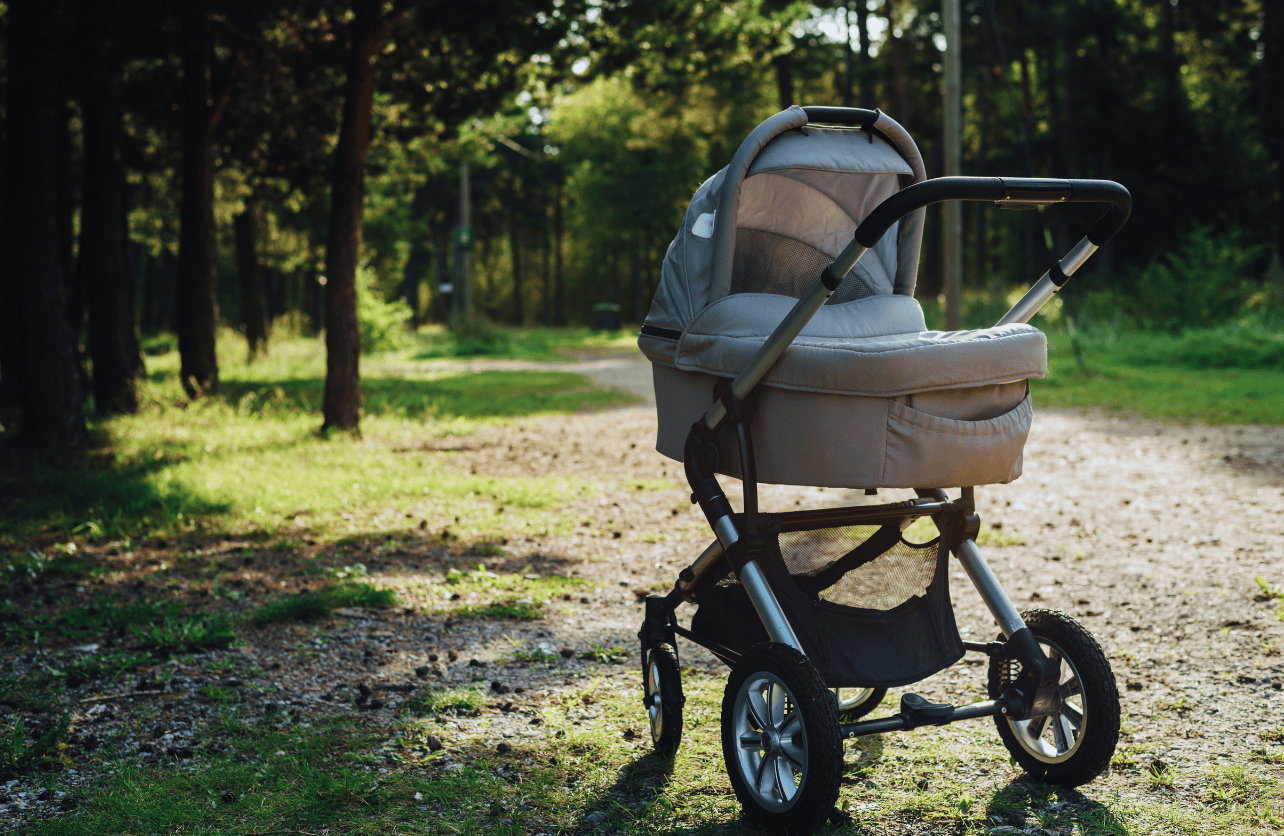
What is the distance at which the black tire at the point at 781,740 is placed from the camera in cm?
291

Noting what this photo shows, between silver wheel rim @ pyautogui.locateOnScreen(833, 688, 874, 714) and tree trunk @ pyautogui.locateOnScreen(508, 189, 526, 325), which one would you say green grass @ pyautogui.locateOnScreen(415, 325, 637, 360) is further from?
tree trunk @ pyautogui.locateOnScreen(508, 189, 526, 325)

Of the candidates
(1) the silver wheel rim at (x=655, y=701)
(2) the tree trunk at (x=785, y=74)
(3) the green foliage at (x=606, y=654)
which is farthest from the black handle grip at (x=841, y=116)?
(2) the tree trunk at (x=785, y=74)

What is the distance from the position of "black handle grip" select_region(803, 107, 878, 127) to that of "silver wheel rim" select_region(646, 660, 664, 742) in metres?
1.99

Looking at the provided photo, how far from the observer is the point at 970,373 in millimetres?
2975

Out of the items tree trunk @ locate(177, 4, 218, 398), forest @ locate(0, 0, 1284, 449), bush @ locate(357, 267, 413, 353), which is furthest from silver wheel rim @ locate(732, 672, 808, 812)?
bush @ locate(357, 267, 413, 353)

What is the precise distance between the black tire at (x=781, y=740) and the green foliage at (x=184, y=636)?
2.84 metres

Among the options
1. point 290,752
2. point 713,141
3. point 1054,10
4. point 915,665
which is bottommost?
point 290,752

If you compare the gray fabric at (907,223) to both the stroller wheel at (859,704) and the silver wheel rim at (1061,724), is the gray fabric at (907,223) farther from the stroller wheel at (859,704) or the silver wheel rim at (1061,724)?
the stroller wheel at (859,704)

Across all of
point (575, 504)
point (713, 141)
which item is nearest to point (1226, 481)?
point (575, 504)

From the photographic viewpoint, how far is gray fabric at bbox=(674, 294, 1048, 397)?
2.93 m

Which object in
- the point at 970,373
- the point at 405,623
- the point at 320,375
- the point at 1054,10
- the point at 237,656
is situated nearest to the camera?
the point at 970,373

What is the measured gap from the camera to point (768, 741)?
3141 mm

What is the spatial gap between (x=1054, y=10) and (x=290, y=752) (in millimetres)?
36088

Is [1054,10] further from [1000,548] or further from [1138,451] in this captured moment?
[1000,548]
